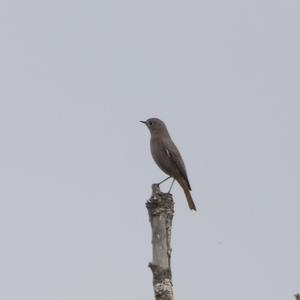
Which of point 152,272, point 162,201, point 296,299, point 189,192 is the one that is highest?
point 189,192

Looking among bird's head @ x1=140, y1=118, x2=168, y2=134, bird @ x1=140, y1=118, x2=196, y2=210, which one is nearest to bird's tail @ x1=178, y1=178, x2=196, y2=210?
bird @ x1=140, y1=118, x2=196, y2=210

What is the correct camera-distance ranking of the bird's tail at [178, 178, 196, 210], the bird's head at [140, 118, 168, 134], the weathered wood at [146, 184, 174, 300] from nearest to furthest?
the weathered wood at [146, 184, 174, 300], the bird's tail at [178, 178, 196, 210], the bird's head at [140, 118, 168, 134]

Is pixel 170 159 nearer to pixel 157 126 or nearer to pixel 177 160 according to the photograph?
pixel 177 160

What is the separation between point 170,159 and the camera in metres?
14.3

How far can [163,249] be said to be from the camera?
7449mm

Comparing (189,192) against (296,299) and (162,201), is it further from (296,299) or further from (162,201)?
(296,299)

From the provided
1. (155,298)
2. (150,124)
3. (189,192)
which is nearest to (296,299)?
(155,298)

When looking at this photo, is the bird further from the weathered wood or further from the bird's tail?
the weathered wood

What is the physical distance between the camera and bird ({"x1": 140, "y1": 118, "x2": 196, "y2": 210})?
14.3 m

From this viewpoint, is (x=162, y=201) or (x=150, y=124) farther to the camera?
(x=150, y=124)

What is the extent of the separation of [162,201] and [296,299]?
195cm

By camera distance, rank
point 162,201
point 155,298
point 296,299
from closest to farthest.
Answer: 1. point 296,299
2. point 155,298
3. point 162,201

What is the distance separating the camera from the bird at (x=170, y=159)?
1431 cm

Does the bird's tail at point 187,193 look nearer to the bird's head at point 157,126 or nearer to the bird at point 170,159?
the bird at point 170,159
